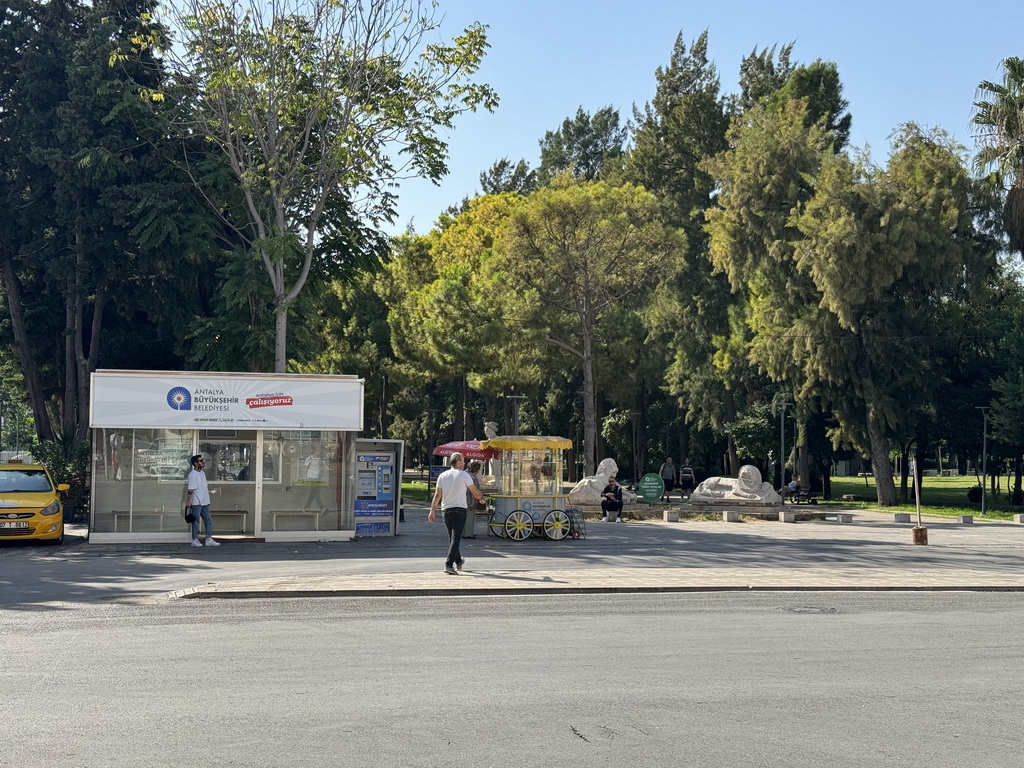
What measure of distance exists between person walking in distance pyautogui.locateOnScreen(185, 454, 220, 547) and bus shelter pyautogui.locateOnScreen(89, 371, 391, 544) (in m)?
1.09

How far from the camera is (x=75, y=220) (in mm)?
35000

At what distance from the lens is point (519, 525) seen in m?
24.8

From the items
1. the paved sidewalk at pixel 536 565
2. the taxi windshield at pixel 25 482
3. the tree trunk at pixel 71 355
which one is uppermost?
the tree trunk at pixel 71 355

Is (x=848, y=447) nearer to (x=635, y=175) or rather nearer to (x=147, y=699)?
(x=635, y=175)

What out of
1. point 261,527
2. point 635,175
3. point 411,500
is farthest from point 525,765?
point 635,175

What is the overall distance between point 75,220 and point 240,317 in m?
6.22

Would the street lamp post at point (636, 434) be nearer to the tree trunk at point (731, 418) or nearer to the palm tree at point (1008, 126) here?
the tree trunk at point (731, 418)

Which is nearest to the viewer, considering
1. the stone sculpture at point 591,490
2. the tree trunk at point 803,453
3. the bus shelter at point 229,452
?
the bus shelter at point 229,452

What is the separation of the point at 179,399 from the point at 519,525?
7.83 m

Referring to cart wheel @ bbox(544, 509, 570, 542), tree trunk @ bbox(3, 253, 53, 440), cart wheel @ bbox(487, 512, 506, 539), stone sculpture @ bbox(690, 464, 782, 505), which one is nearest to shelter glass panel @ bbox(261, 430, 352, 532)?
cart wheel @ bbox(487, 512, 506, 539)

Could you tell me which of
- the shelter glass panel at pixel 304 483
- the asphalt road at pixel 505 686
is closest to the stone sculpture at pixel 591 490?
the shelter glass panel at pixel 304 483

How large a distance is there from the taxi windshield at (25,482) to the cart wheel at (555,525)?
34.8 ft

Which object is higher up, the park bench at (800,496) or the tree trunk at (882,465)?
the tree trunk at (882,465)

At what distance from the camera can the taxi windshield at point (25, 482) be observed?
22953 millimetres
